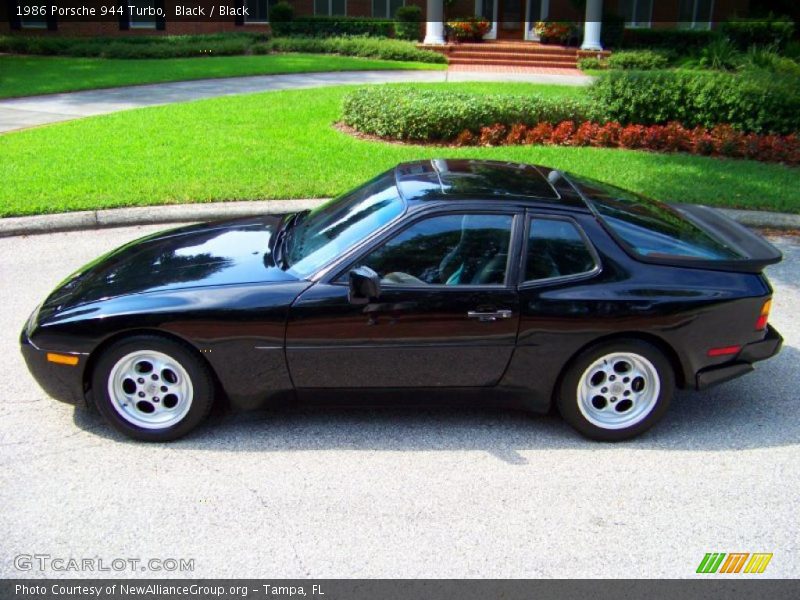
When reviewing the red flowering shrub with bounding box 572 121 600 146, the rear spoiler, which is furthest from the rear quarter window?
the red flowering shrub with bounding box 572 121 600 146

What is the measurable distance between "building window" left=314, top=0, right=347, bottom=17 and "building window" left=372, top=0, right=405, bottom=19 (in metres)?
1.05

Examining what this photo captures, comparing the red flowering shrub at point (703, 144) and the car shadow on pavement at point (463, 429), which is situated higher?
the red flowering shrub at point (703, 144)

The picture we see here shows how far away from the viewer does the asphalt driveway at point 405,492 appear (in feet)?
12.0

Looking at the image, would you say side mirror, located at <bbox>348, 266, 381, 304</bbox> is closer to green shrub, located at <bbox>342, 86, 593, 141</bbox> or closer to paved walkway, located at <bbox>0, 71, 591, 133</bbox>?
green shrub, located at <bbox>342, 86, 593, 141</bbox>

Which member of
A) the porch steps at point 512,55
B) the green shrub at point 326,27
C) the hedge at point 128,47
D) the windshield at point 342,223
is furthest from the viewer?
the green shrub at point 326,27

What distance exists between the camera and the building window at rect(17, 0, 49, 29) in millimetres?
27031

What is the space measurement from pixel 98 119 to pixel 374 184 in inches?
351

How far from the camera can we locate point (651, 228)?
4.83 meters

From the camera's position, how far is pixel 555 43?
2534 cm

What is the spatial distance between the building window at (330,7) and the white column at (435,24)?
15.7 ft

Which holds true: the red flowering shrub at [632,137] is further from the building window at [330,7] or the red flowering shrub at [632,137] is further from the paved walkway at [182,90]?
the building window at [330,7]

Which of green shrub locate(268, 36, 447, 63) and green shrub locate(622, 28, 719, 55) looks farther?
green shrub locate(622, 28, 719, 55)

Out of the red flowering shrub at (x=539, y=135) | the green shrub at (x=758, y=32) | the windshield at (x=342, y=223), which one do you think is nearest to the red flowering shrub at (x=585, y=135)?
the red flowering shrub at (x=539, y=135)

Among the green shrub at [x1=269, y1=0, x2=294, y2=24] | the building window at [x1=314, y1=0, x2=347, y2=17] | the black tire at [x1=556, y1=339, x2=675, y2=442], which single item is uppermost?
the building window at [x1=314, y1=0, x2=347, y2=17]
